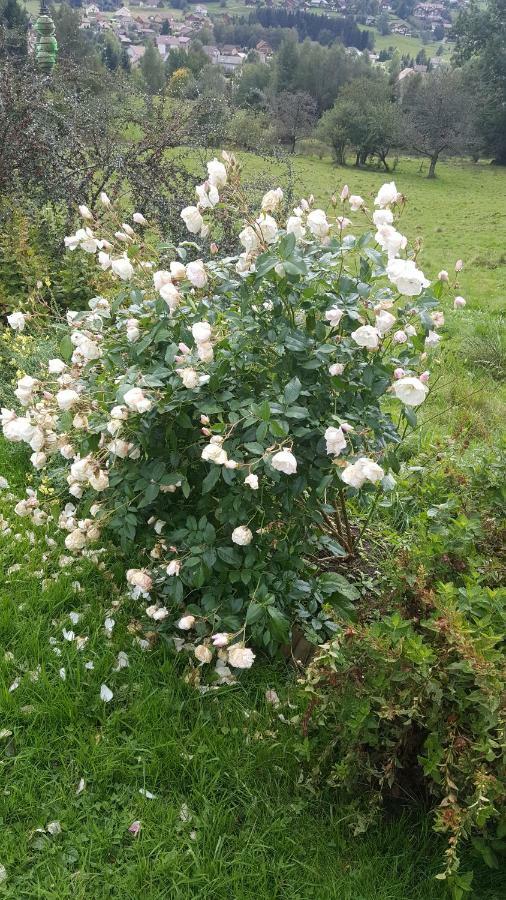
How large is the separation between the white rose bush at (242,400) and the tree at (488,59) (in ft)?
126

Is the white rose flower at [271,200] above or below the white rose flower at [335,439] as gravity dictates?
above

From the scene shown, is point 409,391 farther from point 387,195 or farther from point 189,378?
point 387,195

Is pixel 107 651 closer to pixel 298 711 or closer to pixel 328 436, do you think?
pixel 298 711

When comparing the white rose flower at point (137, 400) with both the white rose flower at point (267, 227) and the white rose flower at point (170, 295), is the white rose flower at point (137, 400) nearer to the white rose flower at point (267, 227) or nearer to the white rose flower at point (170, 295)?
the white rose flower at point (170, 295)

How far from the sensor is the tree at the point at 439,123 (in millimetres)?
31188

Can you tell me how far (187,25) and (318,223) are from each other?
94.5 metres

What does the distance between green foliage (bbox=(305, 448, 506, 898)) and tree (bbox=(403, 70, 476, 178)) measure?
105 ft

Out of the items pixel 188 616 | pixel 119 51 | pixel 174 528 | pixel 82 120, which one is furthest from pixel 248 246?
pixel 119 51

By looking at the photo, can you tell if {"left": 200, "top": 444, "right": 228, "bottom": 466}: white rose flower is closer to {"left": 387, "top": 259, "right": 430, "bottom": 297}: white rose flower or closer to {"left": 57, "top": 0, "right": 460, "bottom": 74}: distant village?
{"left": 387, "top": 259, "right": 430, "bottom": 297}: white rose flower

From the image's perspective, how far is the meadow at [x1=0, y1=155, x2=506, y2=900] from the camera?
1.85m

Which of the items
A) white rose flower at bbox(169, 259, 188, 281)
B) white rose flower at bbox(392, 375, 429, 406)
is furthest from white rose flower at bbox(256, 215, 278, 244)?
white rose flower at bbox(392, 375, 429, 406)

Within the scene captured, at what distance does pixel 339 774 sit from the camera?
1.88m

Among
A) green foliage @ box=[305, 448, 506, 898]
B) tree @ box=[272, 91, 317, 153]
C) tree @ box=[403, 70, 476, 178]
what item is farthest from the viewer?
tree @ box=[272, 91, 317, 153]

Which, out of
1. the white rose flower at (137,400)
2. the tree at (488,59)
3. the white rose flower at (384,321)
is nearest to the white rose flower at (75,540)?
the white rose flower at (137,400)
